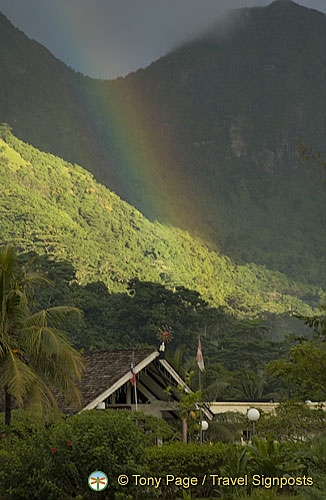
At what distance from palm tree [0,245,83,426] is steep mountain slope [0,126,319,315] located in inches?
4092

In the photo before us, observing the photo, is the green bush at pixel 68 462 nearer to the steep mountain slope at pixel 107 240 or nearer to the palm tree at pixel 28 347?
the palm tree at pixel 28 347

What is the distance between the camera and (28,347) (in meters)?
16.9

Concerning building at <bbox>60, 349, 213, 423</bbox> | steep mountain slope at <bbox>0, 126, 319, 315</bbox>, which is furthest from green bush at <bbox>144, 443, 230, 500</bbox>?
steep mountain slope at <bbox>0, 126, 319, 315</bbox>

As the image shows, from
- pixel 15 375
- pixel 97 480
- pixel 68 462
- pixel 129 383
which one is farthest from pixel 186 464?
pixel 129 383

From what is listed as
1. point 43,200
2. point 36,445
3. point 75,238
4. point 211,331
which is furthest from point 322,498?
point 43,200

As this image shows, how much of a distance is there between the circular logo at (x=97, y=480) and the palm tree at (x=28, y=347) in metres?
6.71

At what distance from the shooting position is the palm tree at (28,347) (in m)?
16.4

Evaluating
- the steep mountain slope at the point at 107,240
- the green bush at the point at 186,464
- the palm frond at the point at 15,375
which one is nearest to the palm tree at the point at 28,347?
the palm frond at the point at 15,375

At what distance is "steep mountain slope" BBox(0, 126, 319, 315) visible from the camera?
134 meters

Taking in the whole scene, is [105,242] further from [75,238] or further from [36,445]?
[36,445]

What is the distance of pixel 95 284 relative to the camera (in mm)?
94062

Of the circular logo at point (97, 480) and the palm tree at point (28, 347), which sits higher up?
the palm tree at point (28, 347)

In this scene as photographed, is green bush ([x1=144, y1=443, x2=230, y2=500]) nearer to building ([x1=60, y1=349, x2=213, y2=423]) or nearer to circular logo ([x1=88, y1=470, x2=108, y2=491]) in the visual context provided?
circular logo ([x1=88, y1=470, x2=108, y2=491])

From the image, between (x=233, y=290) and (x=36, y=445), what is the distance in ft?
469
